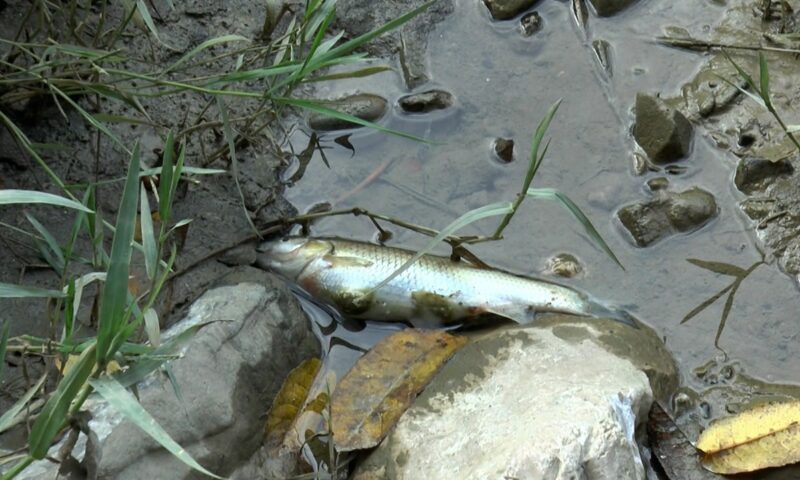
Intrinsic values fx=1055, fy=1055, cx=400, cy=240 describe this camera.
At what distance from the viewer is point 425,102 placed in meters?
3.80

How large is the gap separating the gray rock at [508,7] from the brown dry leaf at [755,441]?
1.83 m

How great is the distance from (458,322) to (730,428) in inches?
34.3

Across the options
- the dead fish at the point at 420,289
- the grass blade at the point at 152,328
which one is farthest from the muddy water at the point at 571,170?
the grass blade at the point at 152,328

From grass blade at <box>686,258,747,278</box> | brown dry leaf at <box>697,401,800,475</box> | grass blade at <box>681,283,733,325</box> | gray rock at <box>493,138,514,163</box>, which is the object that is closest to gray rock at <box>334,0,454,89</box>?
gray rock at <box>493,138,514,163</box>

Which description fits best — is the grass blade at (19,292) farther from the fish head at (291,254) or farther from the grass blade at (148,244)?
the fish head at (291,254)

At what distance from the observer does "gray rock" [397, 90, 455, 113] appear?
380 cm

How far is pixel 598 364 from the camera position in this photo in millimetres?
2891

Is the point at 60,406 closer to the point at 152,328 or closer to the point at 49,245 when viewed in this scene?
the point at 152,328

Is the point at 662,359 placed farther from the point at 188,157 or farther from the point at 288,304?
the point at 188,157

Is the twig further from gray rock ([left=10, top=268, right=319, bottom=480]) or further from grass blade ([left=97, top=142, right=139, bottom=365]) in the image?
grass blade ([left=97, top=142, right=139, bottom=365])

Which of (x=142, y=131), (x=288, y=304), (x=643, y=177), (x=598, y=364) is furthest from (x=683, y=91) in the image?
(x=142, y=131)

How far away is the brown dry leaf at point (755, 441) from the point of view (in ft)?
9.36

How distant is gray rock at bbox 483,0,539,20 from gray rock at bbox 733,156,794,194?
A: 1056mm

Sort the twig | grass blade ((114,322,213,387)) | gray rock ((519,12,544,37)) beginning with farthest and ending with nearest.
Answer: gray rock ((519,12,544,37)) < the twig < grass blade ((114,322,213,387))
